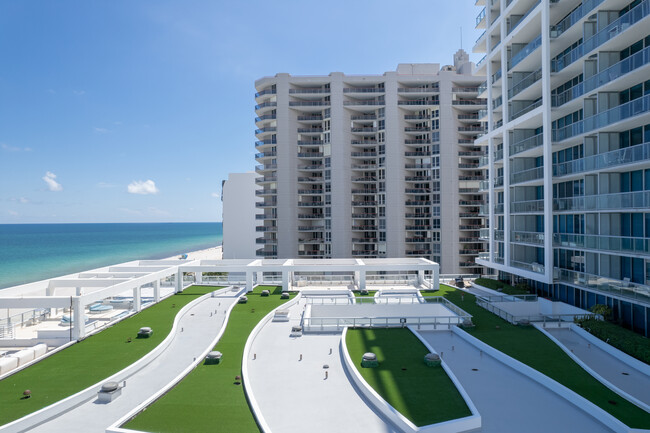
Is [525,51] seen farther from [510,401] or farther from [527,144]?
[510,401]

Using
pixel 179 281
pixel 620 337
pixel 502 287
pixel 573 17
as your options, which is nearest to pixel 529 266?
pixel 502 287

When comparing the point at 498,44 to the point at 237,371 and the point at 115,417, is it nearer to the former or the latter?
the point at 237,371

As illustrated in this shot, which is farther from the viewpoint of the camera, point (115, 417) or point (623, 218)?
point (623, 218)

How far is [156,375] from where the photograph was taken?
22.0 meters

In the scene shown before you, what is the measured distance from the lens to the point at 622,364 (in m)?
22.0

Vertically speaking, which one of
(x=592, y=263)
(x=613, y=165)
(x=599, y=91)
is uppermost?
(x=599, y=91)

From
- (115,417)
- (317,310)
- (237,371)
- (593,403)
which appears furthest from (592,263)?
(115,417)

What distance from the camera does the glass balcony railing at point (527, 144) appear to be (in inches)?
1334

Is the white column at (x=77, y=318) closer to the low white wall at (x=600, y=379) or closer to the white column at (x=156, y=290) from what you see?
the white column at (x=156, y=290)

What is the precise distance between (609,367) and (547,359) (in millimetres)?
3260

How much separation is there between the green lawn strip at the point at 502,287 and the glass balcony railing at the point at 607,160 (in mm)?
11222

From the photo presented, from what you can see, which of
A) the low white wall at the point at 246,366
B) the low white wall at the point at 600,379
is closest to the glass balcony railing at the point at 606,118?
the low white wall at the point at 600,379

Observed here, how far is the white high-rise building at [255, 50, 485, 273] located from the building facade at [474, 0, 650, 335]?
2052 centimetres

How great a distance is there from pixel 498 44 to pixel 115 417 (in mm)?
44374
